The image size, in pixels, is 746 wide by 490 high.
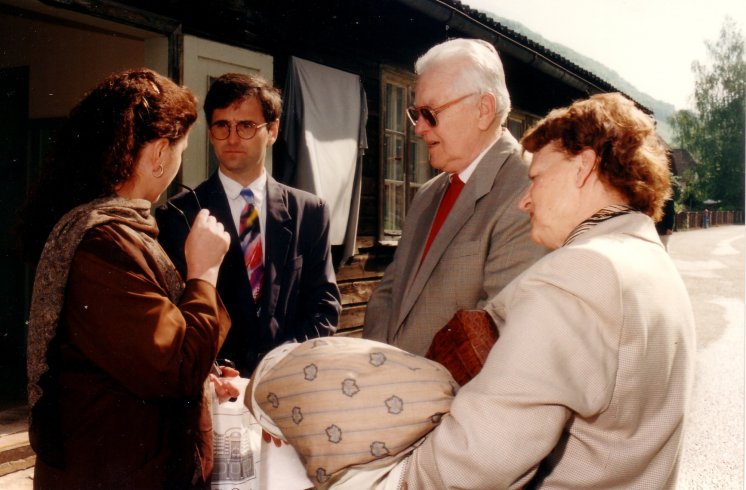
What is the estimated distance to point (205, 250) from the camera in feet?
5.46

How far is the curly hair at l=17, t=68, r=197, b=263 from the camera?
1599mm

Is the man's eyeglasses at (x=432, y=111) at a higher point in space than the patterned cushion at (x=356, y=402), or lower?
higher

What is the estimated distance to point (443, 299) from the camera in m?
1.98

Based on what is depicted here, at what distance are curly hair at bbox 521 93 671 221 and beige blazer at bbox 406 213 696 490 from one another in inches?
5.9

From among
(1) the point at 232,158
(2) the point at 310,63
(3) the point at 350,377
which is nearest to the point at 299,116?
(2) the point at 310,63

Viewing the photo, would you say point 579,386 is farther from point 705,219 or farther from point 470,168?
point 705,219

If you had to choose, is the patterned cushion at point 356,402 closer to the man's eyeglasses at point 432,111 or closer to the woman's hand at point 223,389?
the woman's hand at point 223,389

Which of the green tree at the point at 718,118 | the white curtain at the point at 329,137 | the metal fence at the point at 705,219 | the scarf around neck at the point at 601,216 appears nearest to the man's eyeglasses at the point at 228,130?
the scarf around neck at the point at 601,216

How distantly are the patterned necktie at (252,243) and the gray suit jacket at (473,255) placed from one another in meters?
0.55

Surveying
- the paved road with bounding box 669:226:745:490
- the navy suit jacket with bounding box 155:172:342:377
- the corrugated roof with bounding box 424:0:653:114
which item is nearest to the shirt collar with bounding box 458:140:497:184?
the navy suit jacket with bounding box 155:172:342:377

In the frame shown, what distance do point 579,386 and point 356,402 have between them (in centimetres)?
37

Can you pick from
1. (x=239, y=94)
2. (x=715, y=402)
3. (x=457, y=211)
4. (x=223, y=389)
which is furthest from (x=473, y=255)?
(x=715, y=402)

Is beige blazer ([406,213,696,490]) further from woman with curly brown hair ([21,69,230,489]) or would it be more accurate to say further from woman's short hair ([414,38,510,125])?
woman's short hair ([414,38,510,125])

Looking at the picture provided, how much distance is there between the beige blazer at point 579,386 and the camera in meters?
1.03
